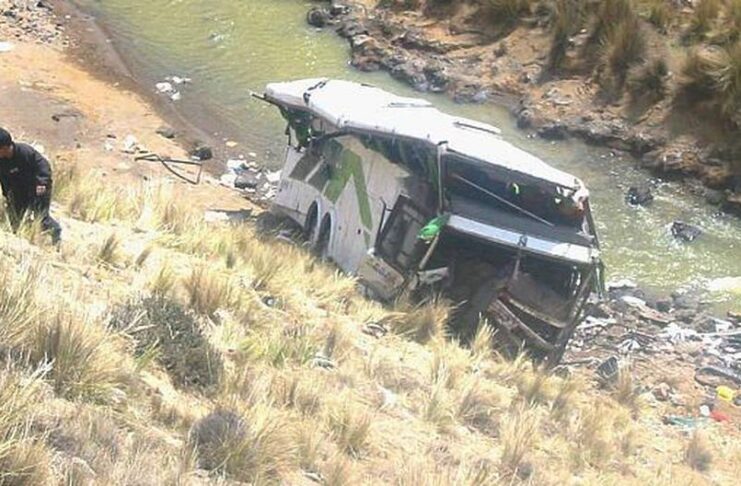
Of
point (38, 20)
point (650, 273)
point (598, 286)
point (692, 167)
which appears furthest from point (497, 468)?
point (38, 20)

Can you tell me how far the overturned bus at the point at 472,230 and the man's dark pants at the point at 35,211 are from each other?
151 inches

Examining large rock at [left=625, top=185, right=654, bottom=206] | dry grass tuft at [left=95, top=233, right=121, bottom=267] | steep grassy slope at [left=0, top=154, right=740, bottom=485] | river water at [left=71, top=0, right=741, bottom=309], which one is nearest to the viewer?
steep grassy slope at [left=0, top=154, right=740, bottom=485]

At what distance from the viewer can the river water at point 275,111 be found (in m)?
16.7

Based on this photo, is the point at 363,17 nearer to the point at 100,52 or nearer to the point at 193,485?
the point at 100,52

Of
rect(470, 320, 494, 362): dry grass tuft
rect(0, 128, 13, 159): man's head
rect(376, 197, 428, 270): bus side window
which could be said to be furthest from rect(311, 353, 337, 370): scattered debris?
rect(376, 197, 428, 270): bus side window

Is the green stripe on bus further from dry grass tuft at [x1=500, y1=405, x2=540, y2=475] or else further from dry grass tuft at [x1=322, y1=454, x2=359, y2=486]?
dry grass tuft at [x1=322, y1=454, x2=359, y2=486]

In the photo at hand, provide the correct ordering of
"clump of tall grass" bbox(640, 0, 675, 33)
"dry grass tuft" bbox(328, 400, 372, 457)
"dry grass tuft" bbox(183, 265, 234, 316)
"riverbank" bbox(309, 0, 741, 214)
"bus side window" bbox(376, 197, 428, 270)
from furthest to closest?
"clump of tall grass" bbox(640, 0, 675, 33), "riverbank" bbox(309, 0, 741, 214), "bus side window" bbox(376, 197, 428, 270), "dry grass tuft" bbox(183, 265, 234, 316), "dry grass tuft" bbox(328, 400, 372, 457)

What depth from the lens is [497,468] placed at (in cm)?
769

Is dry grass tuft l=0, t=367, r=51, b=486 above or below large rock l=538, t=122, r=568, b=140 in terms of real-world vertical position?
above

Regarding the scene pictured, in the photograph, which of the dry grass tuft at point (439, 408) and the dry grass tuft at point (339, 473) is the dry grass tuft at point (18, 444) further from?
the dry grass tuft at point (439, 408)

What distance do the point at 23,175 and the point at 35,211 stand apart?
13.5 inches

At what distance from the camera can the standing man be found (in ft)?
31.0

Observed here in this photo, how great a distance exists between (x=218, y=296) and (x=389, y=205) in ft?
12.3

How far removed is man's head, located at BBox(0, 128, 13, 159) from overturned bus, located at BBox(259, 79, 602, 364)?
167 inches
